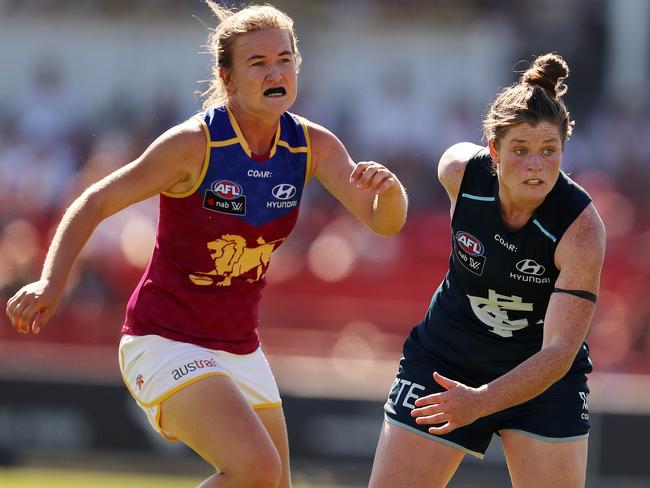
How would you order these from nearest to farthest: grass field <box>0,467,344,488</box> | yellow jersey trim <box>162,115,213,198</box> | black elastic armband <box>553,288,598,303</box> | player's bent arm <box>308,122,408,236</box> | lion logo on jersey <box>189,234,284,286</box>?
black elastic armband <box>553,288,598,303</box> < yellow jersey trim <box>162,115,213,198</box> < lion logo on jersey <box>189,234,284,286</box> < player's bent arm <box>308,122,408,236</box> < grass field <box>0,467,344,488</box>

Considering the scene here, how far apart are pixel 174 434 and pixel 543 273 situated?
61.5 inches

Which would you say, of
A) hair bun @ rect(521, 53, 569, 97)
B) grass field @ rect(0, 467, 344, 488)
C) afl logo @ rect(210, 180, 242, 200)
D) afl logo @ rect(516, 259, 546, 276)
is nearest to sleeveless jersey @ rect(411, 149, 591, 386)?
afl logo @ rect(516, 259, 546, 276)

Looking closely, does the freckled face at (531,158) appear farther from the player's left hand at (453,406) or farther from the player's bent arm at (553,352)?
the player's left hand at (453,406)

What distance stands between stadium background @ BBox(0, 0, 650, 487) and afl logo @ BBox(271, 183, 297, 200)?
3347 millimetres

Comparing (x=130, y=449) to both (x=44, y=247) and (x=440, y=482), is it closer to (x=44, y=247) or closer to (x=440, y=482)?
(x=44, y=247)

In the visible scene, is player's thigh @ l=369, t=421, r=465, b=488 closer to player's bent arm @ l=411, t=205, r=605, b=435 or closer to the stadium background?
player's bent arm @ l=411, t=205, r=605, b=435

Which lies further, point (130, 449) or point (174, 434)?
point (130, 449)

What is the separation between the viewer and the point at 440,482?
493 centimetres

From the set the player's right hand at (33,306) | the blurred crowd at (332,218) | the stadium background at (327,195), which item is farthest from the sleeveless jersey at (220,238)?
the blurred crowd at (332,218)

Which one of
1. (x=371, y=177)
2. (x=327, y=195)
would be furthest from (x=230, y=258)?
(x=327, y=195)

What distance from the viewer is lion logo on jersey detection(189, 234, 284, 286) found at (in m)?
4.99

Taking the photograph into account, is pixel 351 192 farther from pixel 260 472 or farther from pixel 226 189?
pixel 260 472

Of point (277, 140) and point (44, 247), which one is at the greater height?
point (277, 140)

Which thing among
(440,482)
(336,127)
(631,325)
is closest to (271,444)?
(440,482)
